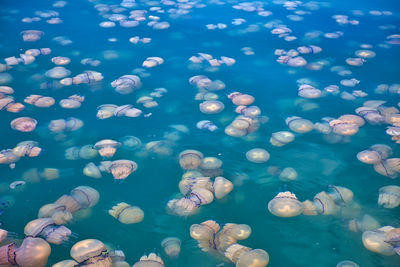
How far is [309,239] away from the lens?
2.42 m

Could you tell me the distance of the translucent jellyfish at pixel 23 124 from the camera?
3.33 meters

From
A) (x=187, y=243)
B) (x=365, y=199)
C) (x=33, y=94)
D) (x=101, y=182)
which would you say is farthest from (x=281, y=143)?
(x=33, y=94)

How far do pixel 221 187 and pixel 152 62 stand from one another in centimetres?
260

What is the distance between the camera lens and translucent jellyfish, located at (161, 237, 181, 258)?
231cm

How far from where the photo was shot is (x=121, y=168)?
2912 millimetres

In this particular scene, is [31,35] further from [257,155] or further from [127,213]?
[257,155]

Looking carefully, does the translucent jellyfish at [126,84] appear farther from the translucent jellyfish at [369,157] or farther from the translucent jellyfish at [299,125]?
the translucent jellyfish at [369,157]

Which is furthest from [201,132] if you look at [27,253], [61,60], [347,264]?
[61,60]

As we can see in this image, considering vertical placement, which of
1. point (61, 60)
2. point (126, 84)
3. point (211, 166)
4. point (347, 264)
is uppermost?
point (61, 60)

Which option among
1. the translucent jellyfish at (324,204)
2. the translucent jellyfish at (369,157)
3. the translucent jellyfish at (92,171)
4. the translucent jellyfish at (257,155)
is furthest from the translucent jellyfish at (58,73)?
the translucent jellyfish at (369,157)

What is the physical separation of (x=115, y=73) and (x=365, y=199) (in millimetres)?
3533

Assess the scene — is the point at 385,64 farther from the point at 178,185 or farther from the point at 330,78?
the point at 178,185

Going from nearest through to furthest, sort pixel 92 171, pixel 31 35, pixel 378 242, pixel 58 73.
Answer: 1. pixel 378 242
2. pixel 92 171
3. pixel 58 73
4. pixel 31 35

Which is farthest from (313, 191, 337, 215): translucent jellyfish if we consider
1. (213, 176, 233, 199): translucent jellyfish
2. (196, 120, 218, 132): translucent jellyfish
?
(196, 120, 218, 132): translucent jellyfish
